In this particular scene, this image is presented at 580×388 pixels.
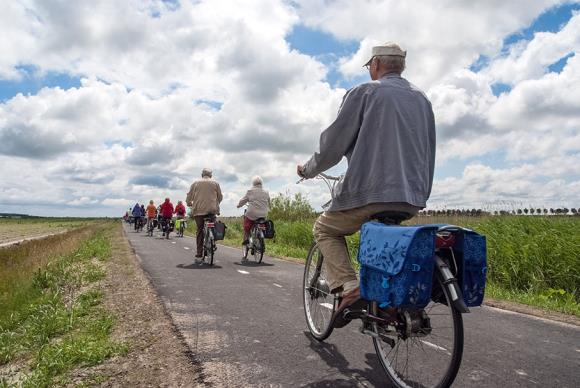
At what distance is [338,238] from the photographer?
11.9 ft

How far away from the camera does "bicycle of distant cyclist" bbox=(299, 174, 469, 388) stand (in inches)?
103

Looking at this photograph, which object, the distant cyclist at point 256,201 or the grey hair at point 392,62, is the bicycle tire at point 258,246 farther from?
the grey hair at point 392,62

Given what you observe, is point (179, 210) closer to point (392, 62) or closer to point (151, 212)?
point (151, 212)

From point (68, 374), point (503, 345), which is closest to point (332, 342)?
point (503, 345)

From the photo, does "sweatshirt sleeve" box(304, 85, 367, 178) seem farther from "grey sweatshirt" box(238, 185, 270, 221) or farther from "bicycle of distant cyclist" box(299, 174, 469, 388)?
"grey sweatshirt" box(238, 185, 270, 221)

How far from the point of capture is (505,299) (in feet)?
23.4

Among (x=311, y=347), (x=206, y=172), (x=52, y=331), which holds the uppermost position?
(x=206, y=172)

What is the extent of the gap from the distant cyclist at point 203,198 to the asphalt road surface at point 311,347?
14.6 feet

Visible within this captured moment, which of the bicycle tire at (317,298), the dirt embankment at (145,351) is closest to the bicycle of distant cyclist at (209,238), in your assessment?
the dirt embankment at (145,351)

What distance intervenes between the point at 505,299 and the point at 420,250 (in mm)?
5424

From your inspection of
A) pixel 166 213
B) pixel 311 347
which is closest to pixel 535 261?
pixel 311 347

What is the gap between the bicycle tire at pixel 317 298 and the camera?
4.14 metres

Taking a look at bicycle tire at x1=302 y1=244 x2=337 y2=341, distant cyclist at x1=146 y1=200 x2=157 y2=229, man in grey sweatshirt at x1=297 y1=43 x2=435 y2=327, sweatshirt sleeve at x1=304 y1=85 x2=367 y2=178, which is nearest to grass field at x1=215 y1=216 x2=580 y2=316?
bicycle tire at x1=302 y1=244 x2=337 y2=341

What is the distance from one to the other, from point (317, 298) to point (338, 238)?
1.01 metres
